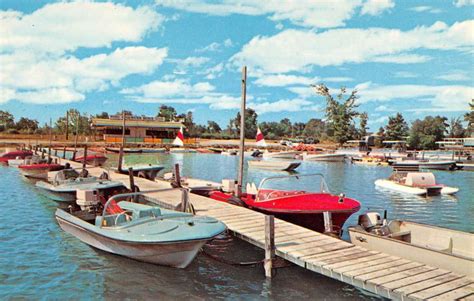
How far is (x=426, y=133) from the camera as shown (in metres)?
119

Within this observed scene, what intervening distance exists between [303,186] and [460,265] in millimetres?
22652

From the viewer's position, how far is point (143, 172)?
29141 mm

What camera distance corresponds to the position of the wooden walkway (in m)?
7.78

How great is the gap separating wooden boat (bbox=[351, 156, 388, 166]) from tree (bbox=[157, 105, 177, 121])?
67329mm

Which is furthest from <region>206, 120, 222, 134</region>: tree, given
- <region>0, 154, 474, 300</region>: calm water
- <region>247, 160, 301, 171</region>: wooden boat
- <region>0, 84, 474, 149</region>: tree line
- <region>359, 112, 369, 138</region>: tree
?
<region>0, 154, 474, 300</region>: calm water

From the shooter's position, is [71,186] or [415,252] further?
[71,186]

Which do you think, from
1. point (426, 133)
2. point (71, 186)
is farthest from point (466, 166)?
point (426, 133)

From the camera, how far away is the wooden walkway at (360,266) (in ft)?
25.5

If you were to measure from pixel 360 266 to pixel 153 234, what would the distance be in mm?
5061

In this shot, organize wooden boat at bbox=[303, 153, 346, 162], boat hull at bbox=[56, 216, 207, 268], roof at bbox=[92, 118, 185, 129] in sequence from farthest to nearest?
roof at bbox=[92, 118, 185, 129] → wooden boat at bbox=[303, 153, 346, 162] → boat hull at bbox=[56, 216, 207, 268]

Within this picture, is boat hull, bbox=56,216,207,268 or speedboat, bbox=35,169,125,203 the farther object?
speedboat, bbox=35,169,125,203

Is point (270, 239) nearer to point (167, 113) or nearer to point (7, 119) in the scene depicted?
point (7, 119)

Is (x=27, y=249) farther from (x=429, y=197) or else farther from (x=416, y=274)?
(x=429, y=197)

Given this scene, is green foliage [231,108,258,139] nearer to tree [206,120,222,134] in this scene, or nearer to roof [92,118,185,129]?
tree [206,120,222,134]
